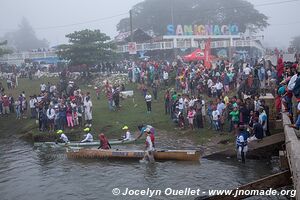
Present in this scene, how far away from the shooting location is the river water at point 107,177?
15656 mm

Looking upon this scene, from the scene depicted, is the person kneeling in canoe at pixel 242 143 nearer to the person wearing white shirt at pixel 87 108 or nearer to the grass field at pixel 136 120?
the grass field at pixel 136 120

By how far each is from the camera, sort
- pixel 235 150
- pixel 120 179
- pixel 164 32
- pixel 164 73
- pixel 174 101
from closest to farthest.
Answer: pixel 120 179 → pixel 235 150 → pixel 174 101 → pixel 164 73 → pixel 164 32

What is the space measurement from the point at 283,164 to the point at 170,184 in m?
4.32

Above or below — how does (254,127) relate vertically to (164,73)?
below

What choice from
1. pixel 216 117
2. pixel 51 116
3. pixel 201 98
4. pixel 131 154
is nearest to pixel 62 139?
pixel 51 116

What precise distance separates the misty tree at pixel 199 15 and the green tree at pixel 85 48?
34.9m

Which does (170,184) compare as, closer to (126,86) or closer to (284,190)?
(284,190)

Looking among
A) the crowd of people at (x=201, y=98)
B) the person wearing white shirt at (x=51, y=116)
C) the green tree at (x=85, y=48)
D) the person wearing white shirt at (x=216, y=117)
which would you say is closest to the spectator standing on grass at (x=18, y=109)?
the crowd of people at (x=201, y=98)

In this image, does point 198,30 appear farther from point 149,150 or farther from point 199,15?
point 149,150

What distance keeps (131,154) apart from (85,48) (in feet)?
67.6

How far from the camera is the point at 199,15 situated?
76.2 meters

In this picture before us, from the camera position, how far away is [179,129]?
23.7 m

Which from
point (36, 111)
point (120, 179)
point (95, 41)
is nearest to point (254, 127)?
point (120, 179)

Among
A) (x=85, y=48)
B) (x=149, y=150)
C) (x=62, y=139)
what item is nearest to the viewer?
(x=149, y=150)
